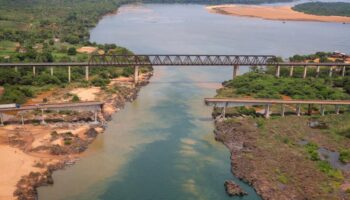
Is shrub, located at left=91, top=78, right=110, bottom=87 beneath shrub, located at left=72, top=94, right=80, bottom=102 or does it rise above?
above

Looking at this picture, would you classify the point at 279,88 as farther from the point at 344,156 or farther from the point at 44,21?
the point at 44,21

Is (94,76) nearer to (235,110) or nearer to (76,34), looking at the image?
(235,110)

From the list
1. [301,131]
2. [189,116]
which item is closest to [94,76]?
[189,116]

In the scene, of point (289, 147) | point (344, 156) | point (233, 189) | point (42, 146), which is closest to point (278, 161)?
point (289, 147)

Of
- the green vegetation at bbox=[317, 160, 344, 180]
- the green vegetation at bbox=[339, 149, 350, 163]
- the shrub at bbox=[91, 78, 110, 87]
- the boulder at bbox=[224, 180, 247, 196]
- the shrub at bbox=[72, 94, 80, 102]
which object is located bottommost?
the boulder at bbox=[224, 180, 247, 196]

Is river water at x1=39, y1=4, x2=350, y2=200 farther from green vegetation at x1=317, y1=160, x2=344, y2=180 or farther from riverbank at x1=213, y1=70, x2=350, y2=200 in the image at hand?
green vegetation at x1=317, y1=160, x2=344, y2=180

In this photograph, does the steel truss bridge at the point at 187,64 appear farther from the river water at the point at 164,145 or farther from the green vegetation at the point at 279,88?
the river water at the point at 164,145

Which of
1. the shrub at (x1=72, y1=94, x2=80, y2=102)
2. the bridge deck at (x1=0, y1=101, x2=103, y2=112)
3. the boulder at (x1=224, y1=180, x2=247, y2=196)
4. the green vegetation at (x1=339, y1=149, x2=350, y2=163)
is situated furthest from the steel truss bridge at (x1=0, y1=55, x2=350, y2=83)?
the boulder at (x1=224, y1=180, x2=247, y2=196)

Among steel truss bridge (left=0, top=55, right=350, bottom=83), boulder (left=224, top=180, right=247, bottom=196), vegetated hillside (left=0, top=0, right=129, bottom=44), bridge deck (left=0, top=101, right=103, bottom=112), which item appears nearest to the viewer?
boulder (left=224, top=180, right=247, bottom=196)

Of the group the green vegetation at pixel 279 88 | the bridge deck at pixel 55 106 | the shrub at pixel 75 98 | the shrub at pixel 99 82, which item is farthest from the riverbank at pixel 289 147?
the shrub at pixel 75 98
